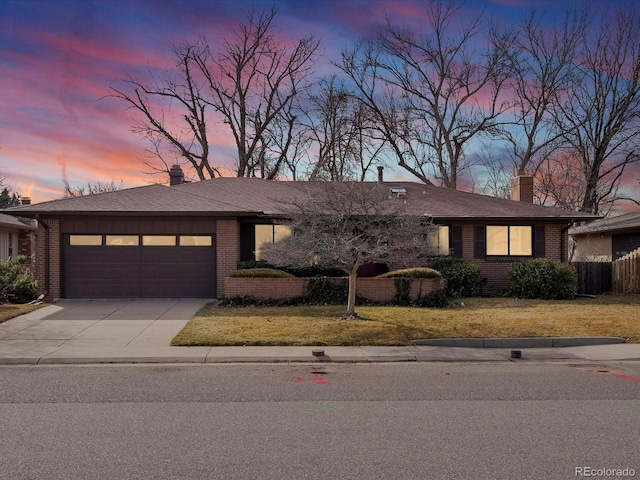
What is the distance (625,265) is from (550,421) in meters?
17.8

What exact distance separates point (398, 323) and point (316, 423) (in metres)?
7.63

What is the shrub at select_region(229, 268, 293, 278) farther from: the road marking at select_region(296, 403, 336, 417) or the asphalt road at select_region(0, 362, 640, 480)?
the road marking at select_region(296, 403, 336, 417)

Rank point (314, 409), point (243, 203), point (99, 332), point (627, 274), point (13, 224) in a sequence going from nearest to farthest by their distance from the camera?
1. point (314, 409)
2. point (99, 332)
3. point (243, 203)
4. point (627, 274)
5. point (13, 224)

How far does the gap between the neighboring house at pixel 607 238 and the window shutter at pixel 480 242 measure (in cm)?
882

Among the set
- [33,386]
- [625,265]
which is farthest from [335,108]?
[33,386]

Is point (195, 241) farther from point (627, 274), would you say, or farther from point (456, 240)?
point (627, 274)

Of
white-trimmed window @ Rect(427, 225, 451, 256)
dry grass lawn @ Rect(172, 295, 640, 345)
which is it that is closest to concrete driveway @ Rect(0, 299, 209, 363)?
dry grass lawn @ Rect(172, 295, 640, 345)

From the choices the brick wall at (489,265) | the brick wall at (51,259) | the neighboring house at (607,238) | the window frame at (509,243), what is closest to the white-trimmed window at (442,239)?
the brick wall at (489,265)

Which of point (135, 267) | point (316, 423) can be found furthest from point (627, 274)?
point (316, 423)

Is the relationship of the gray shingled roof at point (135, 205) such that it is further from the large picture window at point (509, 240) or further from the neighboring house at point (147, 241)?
the large picture window at point (509, 240)

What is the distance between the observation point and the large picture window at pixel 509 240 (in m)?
21.2

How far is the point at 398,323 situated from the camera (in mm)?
13500

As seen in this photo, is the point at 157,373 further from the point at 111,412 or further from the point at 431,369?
the point at 431,369

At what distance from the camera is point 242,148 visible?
37031mm
